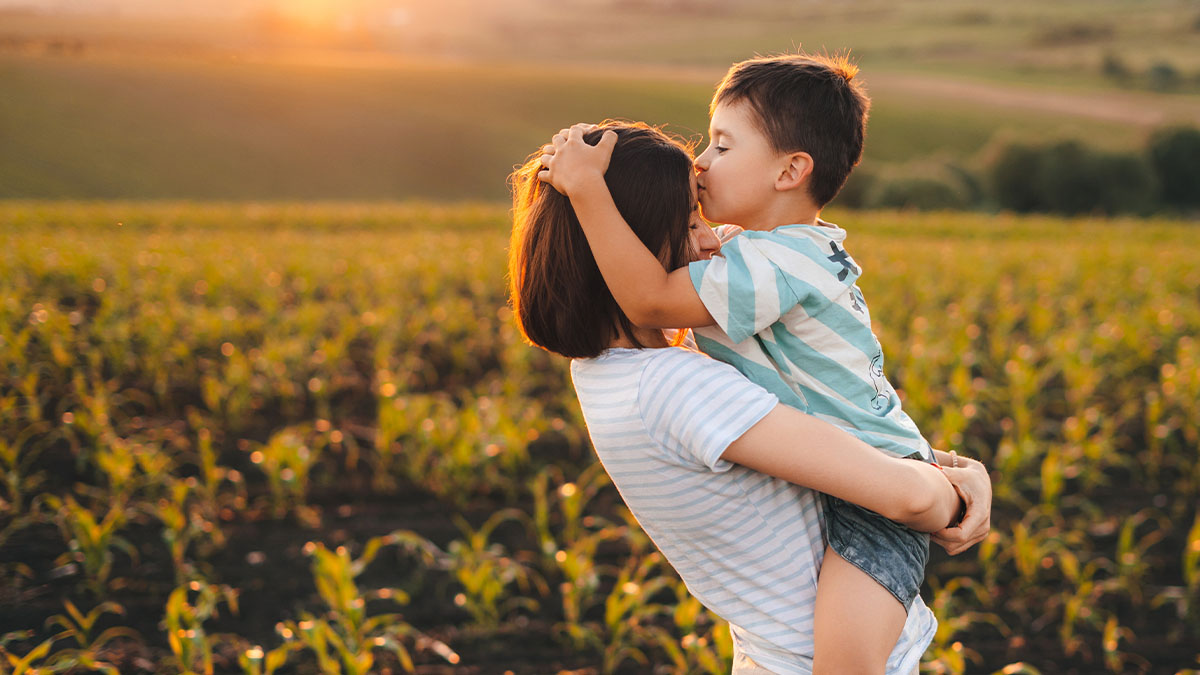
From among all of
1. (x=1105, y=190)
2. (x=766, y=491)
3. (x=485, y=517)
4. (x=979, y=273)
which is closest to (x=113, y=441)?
(x=485, y=517)

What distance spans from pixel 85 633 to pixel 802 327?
2915 mm

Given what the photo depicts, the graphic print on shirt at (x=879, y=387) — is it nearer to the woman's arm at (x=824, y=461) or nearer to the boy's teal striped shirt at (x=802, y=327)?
the boy's teal striped shirt at (x=802, y=327)

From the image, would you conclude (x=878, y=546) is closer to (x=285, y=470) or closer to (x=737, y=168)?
(x=737, y=168)

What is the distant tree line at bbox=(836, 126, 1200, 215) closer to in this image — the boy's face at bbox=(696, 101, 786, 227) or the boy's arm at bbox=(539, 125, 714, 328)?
the boy's face at bbox=(696, 101, 786, 227)

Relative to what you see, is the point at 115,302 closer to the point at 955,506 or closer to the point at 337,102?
the point at 955,506

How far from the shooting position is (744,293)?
126 cm

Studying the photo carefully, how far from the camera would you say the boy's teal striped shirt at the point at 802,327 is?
4.17ft

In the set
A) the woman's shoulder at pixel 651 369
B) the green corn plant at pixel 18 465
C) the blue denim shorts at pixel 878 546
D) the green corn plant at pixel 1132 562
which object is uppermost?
the woman's shoulder at pixel 651 369

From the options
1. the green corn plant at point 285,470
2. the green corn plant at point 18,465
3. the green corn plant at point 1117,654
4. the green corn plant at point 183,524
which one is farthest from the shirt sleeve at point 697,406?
the green corn plant at point 18,465

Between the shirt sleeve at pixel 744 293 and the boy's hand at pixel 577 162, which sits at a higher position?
the boy's hand at pixel 577 162

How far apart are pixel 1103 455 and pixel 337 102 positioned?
45828 millimetres

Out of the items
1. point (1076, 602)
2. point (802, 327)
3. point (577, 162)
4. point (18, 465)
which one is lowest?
point (18, 465)

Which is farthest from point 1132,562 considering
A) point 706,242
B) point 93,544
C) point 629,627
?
point 93,544

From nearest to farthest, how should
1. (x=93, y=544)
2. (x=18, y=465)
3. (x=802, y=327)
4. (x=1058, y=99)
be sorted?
(x=802, y=327), (x=93, y=544), (x=18, y=465), (x=1058, y=99)
